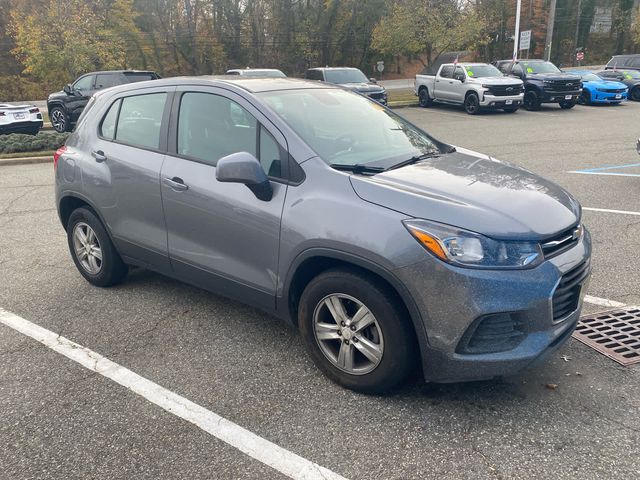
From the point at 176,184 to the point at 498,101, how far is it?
16.9 m

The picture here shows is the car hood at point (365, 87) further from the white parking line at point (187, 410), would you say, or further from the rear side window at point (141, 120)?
the white parking line at point (187, 410)

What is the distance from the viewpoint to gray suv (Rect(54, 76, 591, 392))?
2.71 meters

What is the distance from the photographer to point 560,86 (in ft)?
63.4

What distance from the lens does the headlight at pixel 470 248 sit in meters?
2.66

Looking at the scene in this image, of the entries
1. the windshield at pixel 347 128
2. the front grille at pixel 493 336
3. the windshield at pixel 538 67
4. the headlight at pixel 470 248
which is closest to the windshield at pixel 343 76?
the windshield at pixel 538 67

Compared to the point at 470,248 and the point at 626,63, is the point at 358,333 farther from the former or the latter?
the point at 626,63

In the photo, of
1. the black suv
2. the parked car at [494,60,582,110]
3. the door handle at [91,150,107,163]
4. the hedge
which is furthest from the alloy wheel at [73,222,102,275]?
the parked car at [494,60,582,110]

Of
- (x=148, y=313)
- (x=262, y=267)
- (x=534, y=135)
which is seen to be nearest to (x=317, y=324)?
(x=262, y=267)

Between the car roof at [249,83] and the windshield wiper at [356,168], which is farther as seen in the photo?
the car roof at [249,83]

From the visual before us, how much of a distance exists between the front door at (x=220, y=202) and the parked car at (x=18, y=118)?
43.1 feet

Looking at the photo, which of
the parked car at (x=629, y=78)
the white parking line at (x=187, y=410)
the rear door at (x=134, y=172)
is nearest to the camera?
the white parking line at (x=187, y=410)

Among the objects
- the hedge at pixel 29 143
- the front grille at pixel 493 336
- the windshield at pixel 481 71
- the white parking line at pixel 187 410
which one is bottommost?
the white parking line at pixel 187 410

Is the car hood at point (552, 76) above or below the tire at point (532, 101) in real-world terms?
above

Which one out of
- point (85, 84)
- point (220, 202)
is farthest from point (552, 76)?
point (220, 202)
